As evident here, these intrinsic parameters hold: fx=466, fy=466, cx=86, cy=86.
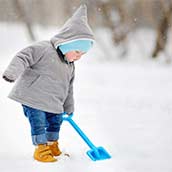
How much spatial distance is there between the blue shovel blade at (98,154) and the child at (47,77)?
24cm

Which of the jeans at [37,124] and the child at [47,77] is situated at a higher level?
the child at [47,77]

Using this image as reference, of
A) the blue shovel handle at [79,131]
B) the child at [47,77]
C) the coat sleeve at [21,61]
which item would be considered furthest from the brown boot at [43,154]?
the coat sleeve at [21,61]

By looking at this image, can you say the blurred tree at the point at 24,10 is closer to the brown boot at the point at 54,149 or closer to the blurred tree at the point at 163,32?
the blurred tree at the point at 163,32

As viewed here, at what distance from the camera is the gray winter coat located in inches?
107

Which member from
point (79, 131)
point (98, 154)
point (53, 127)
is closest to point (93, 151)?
point (98, 154)

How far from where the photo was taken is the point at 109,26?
10484mm

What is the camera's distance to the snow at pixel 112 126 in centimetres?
277

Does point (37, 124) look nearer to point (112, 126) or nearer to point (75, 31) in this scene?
point (75, 31)

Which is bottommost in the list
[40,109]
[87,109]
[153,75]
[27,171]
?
[153,75]

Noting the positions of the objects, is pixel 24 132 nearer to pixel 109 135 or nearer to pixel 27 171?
pixel 109 135

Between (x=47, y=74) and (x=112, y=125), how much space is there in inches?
51.2

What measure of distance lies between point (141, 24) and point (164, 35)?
10.8 ft

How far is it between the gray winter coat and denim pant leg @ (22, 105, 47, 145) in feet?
0.14

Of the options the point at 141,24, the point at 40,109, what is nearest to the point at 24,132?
the point at 40,109
